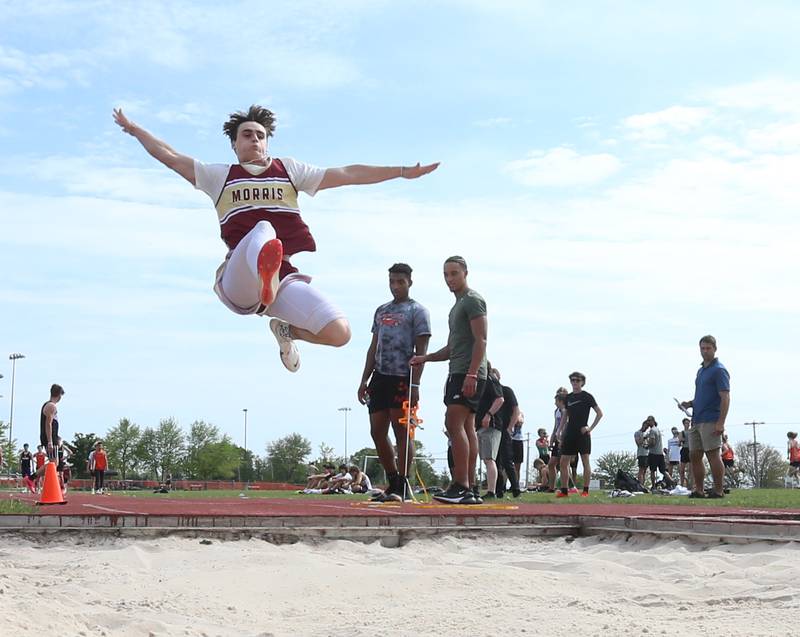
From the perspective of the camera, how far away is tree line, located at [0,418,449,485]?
9675 cm

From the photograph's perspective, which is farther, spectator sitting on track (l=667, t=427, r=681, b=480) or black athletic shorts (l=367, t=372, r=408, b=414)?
spectator sitting on track (l=667, t=427, r=681, b=480)

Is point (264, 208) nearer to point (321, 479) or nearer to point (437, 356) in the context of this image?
point (437, 356)

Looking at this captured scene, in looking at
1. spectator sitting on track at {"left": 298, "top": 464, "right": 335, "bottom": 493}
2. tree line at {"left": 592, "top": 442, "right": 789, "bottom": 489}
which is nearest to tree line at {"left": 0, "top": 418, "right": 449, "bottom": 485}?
tree line at {"left": 592, "top": 442, "right": 789, "bottom": 489}

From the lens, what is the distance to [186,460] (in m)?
104

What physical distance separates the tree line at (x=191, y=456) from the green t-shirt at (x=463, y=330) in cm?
7659

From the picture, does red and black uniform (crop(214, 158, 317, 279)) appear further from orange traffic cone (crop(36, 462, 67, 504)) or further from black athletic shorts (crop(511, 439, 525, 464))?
black athletic shorts (crop(511, 439, 525, 464))

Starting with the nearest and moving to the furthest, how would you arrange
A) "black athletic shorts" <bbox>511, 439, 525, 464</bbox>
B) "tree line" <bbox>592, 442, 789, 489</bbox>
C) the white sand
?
the white sand
"black athletic shorts" <bbox>511, 439, 525, 464</bbox>
"tree line" <bbox>592, 442, 789, 489</bbox>

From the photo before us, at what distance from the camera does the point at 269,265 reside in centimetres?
588

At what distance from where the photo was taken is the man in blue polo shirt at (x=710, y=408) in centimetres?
1128

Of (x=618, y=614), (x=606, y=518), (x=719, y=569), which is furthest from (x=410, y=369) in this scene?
(x=618, y=614)

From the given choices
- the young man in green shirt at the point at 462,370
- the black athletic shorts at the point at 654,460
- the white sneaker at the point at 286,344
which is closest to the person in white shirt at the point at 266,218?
the white sneaker at the point at 286,344

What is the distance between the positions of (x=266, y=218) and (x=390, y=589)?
2.78 metres

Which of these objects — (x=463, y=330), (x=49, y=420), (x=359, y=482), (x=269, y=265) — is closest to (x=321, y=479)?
(x=359, y=482)

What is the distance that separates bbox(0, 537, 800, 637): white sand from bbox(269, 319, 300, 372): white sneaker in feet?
4.31
